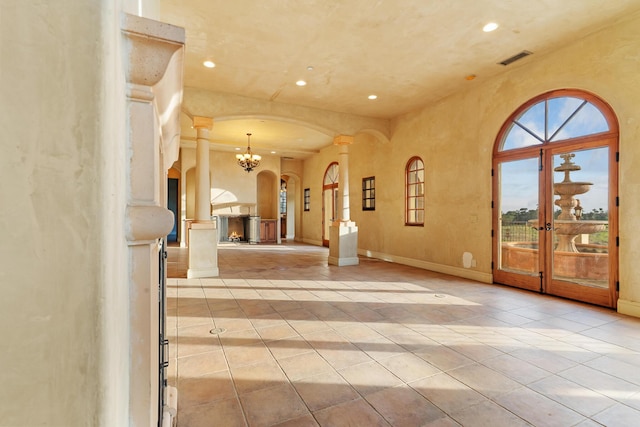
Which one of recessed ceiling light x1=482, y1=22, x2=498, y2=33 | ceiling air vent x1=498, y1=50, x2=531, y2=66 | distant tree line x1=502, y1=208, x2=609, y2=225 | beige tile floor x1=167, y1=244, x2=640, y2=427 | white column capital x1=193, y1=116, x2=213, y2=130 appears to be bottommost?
beige tile floor x1=167, y1=244, x2=640, y2=427

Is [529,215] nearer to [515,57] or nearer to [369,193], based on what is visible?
[515,57]

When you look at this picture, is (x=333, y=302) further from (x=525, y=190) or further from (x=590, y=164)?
(x=590, y=164)

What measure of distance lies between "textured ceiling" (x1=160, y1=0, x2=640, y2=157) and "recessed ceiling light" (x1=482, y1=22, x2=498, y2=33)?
6 cm

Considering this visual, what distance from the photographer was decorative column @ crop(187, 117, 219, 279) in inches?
221

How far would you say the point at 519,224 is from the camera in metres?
4.96

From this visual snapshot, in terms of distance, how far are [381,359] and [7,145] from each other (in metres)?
2.57

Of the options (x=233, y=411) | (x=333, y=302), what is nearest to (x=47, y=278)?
(x=233, y=411)

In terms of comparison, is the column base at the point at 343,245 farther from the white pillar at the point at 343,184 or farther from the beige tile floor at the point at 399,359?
the beige tile floor at the point at 399,359

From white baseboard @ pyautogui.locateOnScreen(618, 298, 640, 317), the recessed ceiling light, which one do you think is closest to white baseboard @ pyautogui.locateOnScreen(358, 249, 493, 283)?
white baseboard @ pyautogui.locateOnScreen(618, 298, 640, 317)

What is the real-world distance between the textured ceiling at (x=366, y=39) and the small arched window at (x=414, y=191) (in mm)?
1732

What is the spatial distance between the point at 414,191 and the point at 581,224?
3.30m

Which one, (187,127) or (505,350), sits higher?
(187,127)

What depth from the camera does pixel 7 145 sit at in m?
0.55

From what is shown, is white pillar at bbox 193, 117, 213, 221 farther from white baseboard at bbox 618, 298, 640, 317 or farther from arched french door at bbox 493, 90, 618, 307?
white baseboard at bbox 618, 298, 640, 317
